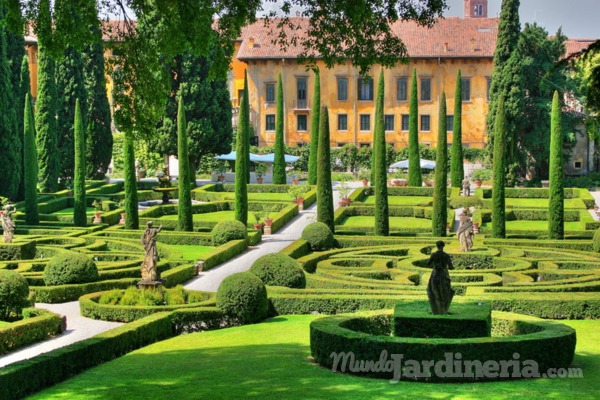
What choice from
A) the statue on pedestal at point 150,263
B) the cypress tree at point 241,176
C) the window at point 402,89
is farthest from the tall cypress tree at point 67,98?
the statue on pedestal at point 150,263

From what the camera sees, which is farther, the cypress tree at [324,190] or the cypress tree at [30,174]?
the cypress tree at [30,174]

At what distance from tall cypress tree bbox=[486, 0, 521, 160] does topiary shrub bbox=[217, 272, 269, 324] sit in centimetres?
3428

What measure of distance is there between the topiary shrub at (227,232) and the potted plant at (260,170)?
21.2 metres

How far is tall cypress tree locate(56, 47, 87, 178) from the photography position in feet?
173

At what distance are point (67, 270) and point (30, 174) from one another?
53.8 ft

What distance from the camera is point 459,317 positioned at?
17141 millimetres

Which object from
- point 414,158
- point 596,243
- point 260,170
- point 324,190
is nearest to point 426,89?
point 260,170

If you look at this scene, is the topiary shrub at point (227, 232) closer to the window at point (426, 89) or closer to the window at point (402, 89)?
the window at point (426, 89)

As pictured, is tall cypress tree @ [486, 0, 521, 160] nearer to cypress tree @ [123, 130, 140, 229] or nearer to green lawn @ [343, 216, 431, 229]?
green lawn @ [343, 216, 431, 229]

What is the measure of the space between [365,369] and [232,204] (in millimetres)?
33780

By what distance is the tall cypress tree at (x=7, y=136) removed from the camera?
45.6 meters

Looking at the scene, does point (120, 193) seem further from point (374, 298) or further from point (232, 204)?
point (374, 298)

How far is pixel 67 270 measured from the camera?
1032 inches

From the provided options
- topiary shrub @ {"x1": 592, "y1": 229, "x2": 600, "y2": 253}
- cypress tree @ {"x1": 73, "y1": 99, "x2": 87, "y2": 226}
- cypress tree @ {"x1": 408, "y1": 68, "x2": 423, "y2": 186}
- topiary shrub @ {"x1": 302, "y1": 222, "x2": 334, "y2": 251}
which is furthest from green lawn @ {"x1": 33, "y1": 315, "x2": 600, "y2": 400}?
cypress tree @ {"x1": 408, "y1": 68, "x2": 423, "y2": 186}
